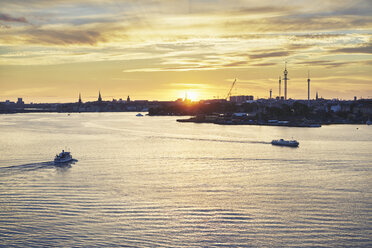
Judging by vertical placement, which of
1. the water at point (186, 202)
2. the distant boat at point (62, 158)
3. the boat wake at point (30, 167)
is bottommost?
the water at point (186, 202)

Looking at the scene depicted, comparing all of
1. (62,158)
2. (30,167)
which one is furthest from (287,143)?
(30,167)

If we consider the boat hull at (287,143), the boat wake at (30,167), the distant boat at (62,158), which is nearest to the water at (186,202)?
the boat wake at (30,167)

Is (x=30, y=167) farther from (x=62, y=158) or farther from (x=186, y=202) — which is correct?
(x=186, y=202)

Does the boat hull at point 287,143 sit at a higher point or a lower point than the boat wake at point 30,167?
higher

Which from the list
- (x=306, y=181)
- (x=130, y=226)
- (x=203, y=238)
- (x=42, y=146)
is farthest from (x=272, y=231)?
(x=42, y=146)

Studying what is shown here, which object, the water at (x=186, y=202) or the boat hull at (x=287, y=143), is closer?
the water at (x=186, y=202)

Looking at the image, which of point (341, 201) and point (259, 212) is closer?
point (259, 212)

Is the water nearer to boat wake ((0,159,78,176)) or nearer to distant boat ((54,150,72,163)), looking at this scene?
boat wake ((0,159,78,176))

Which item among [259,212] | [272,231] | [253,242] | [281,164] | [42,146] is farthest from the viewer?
[42,146]

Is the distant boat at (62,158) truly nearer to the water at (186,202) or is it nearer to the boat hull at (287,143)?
the water at (186,202)

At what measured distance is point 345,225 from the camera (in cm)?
911

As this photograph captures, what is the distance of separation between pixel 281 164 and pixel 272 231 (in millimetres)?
9188

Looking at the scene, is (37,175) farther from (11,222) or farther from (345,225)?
(345,225)

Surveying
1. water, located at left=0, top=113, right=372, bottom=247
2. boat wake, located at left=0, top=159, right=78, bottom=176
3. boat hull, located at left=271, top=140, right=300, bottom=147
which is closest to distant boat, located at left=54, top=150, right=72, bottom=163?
boat wake, located at left=0, top=159, right=78, bottom=176
